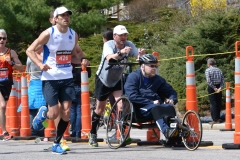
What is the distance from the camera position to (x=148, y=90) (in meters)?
10.8

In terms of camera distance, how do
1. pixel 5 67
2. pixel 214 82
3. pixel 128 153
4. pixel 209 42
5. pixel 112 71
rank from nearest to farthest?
pixel 128 153 < pixel 112 71 < pixel 5 67 < pixel 214 82 < pixel 209 42

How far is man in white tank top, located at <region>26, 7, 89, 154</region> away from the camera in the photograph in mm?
10414

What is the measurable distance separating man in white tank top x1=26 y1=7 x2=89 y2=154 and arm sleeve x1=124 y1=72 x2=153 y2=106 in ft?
2.60

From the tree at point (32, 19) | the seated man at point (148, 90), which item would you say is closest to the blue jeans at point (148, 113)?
the seated man at point (148, 90)

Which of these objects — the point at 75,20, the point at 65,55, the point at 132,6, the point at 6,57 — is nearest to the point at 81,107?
the point at 6,57

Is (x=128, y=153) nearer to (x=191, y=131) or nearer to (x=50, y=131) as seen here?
(x=191, y=131)

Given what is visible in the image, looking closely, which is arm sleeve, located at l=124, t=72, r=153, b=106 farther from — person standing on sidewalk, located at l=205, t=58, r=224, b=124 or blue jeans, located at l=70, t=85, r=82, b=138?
person standing on sidewalk, located at l=205, t=58, r=224, b=124

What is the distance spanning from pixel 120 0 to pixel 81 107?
31.4 m

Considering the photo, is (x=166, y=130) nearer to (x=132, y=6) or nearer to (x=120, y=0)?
(x=120, y=0)

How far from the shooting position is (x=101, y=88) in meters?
11.5

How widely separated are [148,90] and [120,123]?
632 mm

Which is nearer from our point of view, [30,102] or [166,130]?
[166,130]

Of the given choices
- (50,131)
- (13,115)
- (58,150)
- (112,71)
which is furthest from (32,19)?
(58,150)

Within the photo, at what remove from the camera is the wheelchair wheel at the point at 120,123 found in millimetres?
10680
